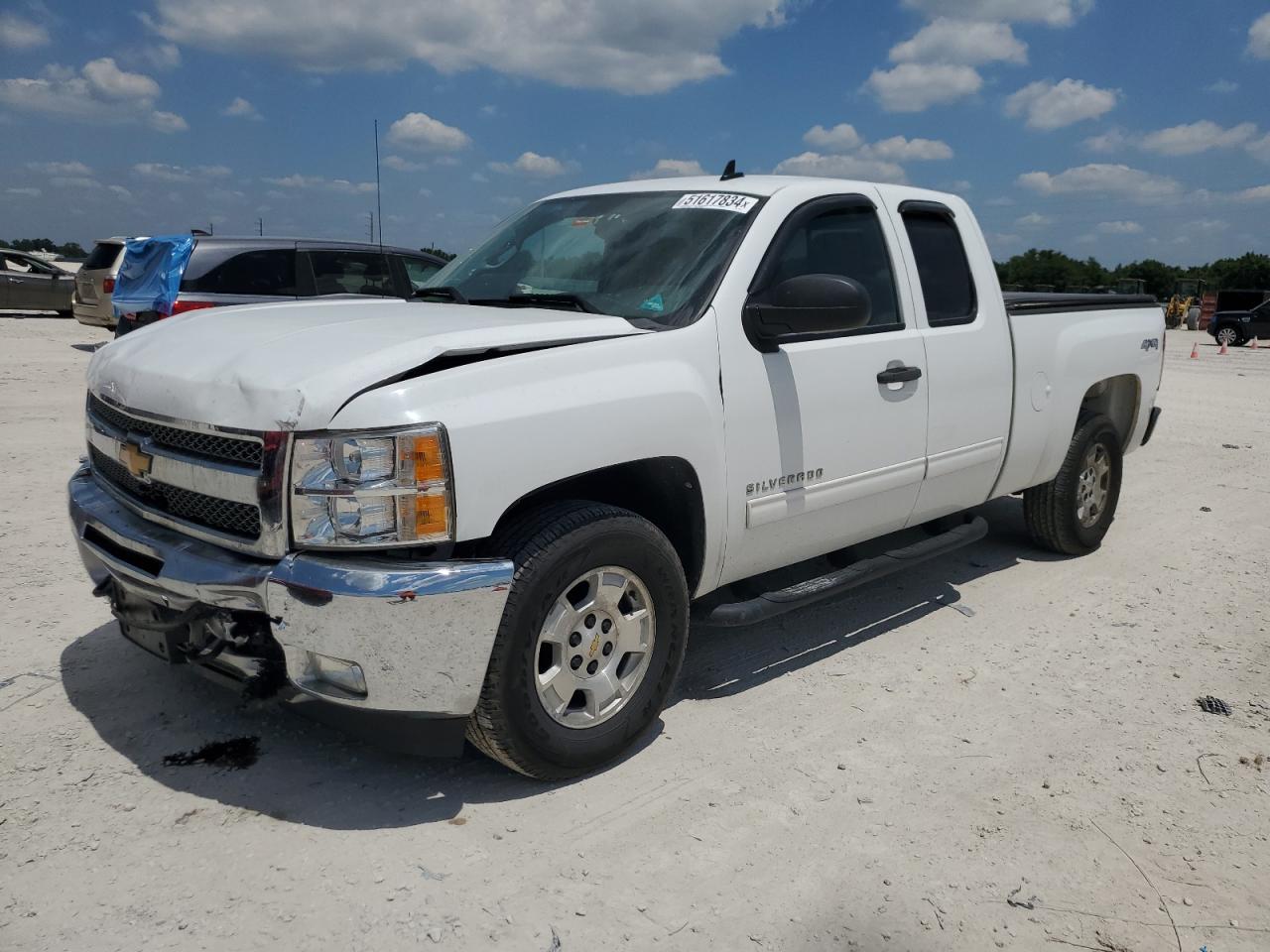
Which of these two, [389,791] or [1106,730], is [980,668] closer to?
[1106,730]

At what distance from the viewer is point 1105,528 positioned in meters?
5.98

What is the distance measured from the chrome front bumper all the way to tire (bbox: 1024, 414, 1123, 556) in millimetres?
3880

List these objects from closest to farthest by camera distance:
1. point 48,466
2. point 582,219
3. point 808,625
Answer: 1. point 582,219
2. point 808,625
3. point 48,466

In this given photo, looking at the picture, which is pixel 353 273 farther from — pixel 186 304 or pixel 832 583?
pixel 832 583

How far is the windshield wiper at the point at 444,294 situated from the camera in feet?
13.5

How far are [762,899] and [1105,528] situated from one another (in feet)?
14.0

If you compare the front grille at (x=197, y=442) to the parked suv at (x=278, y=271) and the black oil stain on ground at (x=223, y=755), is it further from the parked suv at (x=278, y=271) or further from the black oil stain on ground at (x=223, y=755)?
the parked suv at (x=278, y=271)

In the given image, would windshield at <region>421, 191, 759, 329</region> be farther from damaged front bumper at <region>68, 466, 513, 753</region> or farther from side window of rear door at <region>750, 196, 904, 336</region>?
damaged front bumper at <region>68, 466, 513, 753</region>

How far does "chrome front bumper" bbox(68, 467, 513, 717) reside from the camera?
2619mm

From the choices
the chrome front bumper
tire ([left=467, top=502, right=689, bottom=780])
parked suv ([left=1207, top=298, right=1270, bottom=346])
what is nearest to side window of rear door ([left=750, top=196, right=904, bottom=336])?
tire ([left=467, top=502, right=689, bottom=780])

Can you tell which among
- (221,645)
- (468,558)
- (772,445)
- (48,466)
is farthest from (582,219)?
(48,466)

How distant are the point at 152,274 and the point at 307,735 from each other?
8.71 metres

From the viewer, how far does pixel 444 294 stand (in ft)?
13.7

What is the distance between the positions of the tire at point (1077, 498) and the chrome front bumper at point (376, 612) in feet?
12.7
